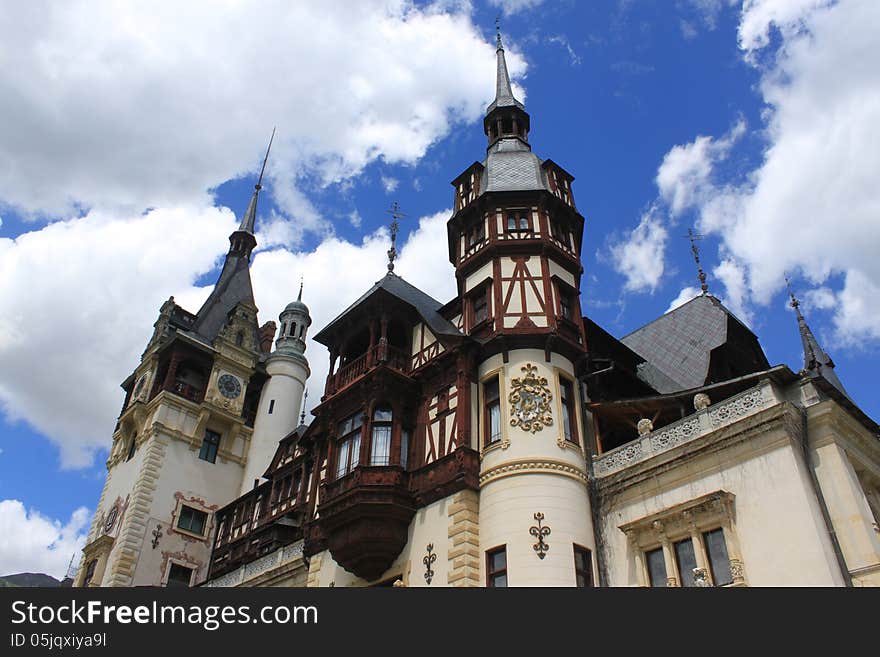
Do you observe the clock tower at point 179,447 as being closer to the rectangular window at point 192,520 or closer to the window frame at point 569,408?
the rectangular window at point 192,520

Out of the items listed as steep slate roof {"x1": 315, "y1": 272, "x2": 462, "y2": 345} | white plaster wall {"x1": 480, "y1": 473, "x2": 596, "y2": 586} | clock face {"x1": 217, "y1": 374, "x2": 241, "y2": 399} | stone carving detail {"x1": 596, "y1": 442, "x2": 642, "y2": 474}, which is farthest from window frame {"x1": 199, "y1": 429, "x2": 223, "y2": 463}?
stone carving detail {"x1": 596, "y1": 442, "x2": 642, "y2": 474}

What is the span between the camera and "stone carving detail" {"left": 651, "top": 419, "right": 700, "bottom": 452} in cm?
1930

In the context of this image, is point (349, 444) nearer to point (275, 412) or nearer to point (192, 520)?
point (192, 520)

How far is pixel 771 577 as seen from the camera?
1592 centimetres

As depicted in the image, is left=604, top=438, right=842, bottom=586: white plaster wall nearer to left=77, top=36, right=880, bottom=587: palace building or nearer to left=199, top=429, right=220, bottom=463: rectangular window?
left=77, top=36, right=880, bottom=587: palace building

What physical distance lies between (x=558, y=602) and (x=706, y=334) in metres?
18.9

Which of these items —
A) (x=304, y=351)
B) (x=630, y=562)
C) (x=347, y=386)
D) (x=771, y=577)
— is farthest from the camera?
(x=304, y=351)

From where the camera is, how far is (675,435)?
19.6 m

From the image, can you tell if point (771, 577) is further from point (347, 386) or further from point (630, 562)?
point (347, 386)

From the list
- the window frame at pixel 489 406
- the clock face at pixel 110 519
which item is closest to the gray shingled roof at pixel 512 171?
the window frame at pixel 489 406

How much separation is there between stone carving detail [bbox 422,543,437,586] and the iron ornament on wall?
3171mm

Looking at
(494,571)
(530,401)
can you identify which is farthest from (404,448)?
Answer: (494,571)

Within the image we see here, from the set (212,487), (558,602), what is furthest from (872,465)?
(212,487)

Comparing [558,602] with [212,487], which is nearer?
[558,602]
